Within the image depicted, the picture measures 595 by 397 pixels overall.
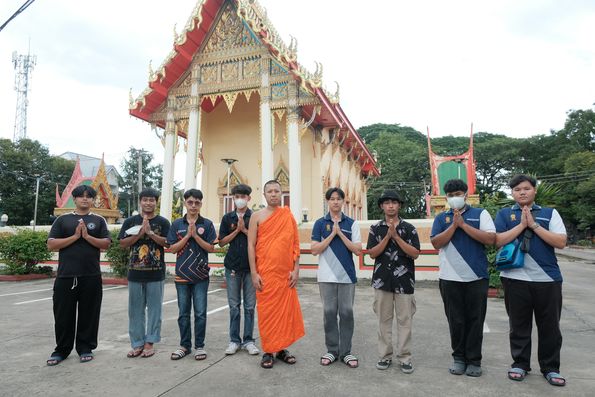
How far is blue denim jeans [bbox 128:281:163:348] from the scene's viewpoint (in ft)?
12.7

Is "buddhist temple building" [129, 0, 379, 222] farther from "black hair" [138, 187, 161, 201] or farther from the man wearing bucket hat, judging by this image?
the man wearing bucket hat

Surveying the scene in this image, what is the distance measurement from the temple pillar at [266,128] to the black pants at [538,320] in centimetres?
900

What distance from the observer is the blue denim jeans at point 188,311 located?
3.85m

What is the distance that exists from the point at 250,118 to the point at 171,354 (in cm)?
1181

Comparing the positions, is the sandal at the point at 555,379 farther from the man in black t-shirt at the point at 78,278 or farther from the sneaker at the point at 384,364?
the man in black t-shirt at the point at 78,278

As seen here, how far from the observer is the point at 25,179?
3188 centimetres

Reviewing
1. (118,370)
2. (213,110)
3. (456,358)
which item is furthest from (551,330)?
(213,110)

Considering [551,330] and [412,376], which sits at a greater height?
[551,330]

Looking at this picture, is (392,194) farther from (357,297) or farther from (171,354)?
(357,297)

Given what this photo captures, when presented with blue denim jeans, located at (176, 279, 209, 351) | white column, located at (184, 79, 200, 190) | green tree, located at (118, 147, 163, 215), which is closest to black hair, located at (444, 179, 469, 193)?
blue denim jeans, located at (176, 279, 209, 351)

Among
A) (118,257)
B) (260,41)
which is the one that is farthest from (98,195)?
(260,41)

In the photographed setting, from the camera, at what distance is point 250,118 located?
1477 centimetres

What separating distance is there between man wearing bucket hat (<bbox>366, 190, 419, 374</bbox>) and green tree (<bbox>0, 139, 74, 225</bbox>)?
114ft

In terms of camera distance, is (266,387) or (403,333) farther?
(403,333)
